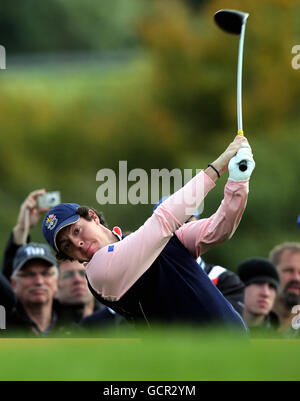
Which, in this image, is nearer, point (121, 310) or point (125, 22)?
point (121, 310)

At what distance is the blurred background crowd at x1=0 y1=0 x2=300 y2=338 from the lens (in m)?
16.3

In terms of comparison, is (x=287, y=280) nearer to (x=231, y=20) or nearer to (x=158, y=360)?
(x=231, y=20)

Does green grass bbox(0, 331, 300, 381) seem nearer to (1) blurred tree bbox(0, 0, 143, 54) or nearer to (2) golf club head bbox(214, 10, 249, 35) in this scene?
(2) golf club head bbox(214, 10, 249, 35)

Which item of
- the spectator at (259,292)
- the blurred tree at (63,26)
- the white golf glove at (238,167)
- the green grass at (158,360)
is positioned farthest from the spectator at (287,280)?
the blurred tree at (63,26)

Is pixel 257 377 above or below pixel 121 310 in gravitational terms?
below

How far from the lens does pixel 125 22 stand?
23703mm

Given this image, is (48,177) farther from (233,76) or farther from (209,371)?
(209,371)

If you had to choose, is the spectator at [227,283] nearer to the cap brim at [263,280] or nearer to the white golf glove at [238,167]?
the cap brim at [263,280]

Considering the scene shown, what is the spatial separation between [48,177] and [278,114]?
4.48 meters

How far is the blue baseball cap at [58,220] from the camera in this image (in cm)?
449

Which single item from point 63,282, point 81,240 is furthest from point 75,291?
point 81,240

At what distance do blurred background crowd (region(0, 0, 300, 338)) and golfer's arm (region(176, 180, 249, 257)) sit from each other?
1059 cm

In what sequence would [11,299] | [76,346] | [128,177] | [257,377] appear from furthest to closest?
[128,177] → [11,299] → [76,346] → [257,377]

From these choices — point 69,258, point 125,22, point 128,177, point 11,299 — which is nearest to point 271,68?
point 128,177
